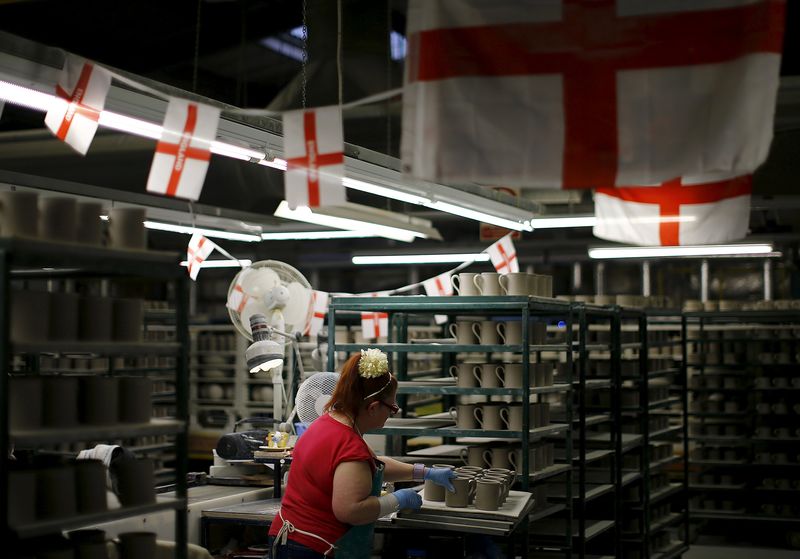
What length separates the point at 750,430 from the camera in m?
10.1

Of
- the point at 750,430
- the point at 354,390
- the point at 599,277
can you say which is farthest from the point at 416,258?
the point at 354,390

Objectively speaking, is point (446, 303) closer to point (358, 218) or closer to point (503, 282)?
point (503, 282)

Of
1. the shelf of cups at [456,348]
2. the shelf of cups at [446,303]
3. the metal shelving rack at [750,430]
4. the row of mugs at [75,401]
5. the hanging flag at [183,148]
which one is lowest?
the metal shelving rack at [750,430]

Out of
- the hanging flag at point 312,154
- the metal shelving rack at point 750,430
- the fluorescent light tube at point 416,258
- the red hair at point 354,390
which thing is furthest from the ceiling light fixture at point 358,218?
the fluorescent light tube at point 416,258

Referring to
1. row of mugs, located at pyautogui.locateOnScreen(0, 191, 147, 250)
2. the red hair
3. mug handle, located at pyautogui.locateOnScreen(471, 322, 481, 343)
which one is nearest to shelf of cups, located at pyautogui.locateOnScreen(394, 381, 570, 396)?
mug handle, located at pyautogui.locateOnScreen(471, 322, 481, 343)

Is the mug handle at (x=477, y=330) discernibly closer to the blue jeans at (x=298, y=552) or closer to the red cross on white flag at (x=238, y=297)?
the red cross on white flag at (x=238, y=297)

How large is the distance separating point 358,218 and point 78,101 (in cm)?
329

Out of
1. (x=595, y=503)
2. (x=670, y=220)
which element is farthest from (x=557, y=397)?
(x=670, y=220)

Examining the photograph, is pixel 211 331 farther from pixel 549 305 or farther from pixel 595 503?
pixel 549 305

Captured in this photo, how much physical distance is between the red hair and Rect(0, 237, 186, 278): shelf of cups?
1043 millimetres

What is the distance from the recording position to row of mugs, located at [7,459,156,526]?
2.83 meters

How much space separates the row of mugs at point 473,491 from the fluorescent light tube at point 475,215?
2.64 meters

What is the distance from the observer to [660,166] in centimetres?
294

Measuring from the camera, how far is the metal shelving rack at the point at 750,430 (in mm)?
9531
